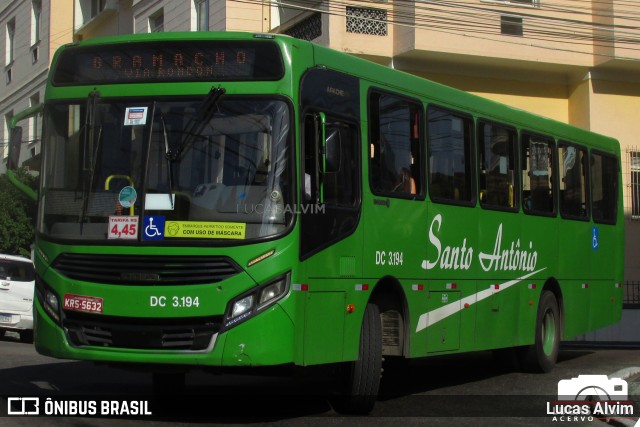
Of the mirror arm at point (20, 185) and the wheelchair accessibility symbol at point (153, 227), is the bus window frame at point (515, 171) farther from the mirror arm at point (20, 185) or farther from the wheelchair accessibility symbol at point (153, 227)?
the mirror arm at point (20, 185)

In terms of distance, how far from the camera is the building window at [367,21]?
70.6ft

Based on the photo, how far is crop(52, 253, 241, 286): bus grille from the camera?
8.48m

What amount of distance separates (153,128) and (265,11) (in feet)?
51.1

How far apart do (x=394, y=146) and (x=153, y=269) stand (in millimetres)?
3091

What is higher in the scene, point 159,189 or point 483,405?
point 159,189

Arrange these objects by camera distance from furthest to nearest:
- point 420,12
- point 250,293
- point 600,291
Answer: point 420,12 → point 600,291 → point 250,293

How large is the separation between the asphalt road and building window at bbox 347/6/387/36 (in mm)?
9184

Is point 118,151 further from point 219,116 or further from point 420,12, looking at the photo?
point 420,12

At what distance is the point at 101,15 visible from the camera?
1275 inches

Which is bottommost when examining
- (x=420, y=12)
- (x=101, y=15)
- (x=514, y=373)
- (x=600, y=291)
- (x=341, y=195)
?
(x=514, y=373)

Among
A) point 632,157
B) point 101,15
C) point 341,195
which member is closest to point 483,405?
point 341,195

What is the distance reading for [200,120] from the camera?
28.7ft

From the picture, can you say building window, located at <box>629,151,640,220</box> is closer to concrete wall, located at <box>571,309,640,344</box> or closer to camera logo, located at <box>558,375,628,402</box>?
concrete wall, located at <box>571,309,640,344</box>

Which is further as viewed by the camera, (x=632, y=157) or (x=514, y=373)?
(x=632, y=157)
